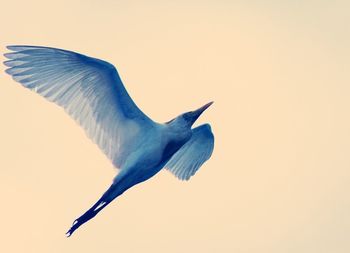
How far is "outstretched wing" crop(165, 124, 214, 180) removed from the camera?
26.7m

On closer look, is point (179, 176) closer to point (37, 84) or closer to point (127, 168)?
point (127, 168)

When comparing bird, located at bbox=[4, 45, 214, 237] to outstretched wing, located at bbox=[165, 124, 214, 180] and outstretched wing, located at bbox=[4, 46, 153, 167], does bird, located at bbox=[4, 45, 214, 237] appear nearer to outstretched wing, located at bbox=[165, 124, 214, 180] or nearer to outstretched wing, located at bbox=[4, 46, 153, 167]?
outstretched wing, located at bbox=[4, 46, 153, 167]

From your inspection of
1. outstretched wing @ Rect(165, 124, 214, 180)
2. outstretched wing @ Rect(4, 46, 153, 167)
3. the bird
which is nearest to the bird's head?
the bird

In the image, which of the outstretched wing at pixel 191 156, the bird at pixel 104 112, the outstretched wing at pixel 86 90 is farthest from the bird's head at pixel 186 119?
the outstretched wing at pixel 191 156

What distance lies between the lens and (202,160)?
88.2 feet

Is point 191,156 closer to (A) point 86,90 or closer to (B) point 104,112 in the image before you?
(B) point 104,112

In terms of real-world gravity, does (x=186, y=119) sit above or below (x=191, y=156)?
above

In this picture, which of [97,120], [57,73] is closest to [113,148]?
[97,120]

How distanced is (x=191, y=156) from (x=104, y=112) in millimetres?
3814

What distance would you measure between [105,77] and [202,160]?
471 centimetres

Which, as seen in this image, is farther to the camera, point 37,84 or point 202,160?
point 202,160

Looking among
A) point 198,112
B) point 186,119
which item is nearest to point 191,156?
point 198,112

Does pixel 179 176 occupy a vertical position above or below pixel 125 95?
below

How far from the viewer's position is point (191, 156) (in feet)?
88.0
